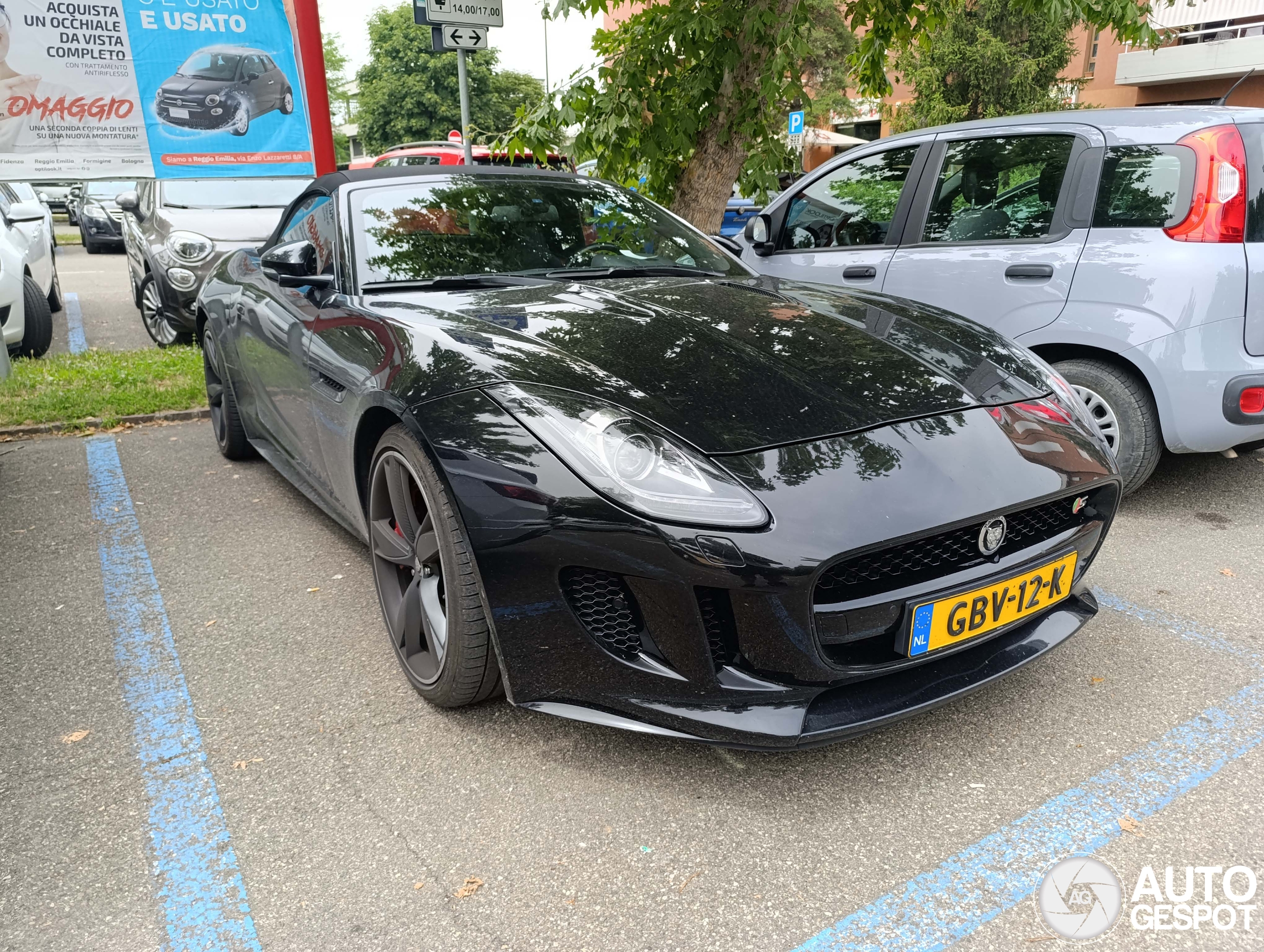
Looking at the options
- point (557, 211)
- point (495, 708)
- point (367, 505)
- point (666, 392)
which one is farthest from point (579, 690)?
point (557, 211)

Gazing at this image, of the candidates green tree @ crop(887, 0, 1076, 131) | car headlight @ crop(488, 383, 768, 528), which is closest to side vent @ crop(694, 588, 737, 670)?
car headlight @ crop(488, 383, 768, 528)

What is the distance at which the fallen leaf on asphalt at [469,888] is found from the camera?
1.77 metres

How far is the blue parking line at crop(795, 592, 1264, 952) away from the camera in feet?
5.49

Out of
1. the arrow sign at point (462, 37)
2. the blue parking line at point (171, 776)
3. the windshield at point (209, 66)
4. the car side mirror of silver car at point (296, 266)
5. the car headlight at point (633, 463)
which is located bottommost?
the blue parking line at point (171, 776)

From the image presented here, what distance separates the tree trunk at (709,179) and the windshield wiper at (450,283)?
12.1 ft

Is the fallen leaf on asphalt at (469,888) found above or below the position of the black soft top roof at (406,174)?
below

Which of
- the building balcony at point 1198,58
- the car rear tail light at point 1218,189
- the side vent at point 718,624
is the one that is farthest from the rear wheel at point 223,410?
the building balcony at point 1198,58

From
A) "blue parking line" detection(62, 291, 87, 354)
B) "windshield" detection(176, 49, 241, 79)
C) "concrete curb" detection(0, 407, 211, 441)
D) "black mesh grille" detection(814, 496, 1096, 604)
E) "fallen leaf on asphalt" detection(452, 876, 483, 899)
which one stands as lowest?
"blue parking line" detection(62, 291, 87, 354)

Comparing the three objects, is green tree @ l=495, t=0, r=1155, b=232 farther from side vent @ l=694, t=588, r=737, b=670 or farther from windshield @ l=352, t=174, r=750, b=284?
side vent @ l=694, t=588, r=737, b=670

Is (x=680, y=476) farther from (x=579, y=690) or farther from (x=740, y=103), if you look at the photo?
(x=740, y=103)

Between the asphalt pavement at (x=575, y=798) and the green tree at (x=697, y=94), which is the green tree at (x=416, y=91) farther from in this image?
the asphalt pavement at (x=575, y=798)

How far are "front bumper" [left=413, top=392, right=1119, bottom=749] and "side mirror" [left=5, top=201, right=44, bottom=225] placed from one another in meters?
6.16

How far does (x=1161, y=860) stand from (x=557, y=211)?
2.66 metres

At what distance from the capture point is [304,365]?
9.82 ft
